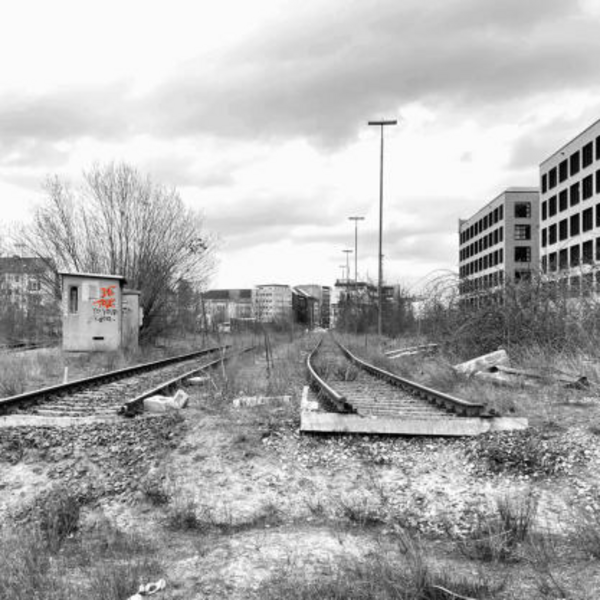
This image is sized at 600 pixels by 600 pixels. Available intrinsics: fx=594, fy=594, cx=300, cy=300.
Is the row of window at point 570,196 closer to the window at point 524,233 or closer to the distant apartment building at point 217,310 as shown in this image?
the window at point 524,233

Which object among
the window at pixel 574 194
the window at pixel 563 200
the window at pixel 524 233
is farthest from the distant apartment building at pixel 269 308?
the window at pixel 524 233

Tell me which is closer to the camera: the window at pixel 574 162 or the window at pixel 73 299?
the window at pixel 73 299

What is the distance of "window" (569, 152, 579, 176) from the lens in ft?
199

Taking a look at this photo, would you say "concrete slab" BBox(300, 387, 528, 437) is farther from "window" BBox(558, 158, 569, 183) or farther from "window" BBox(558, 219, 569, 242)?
"window" BBox(558, 158, 569, 183)

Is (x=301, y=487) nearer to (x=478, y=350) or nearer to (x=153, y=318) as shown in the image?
(x=478, y=350)

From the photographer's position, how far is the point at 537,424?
20.9ft

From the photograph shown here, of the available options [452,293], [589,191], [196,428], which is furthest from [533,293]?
[589,191]

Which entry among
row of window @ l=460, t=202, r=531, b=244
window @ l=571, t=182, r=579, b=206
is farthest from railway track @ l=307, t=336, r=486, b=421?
row of window @ l=460, t=202, r=531, b=244

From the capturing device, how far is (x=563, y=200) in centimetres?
6456

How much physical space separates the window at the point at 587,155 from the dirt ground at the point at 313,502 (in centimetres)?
5890

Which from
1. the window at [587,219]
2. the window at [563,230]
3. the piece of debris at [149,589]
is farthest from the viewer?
the window at [563,230]

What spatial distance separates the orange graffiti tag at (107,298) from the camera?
2025cm

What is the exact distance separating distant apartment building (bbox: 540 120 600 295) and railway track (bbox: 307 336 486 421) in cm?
3910

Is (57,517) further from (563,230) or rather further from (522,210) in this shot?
(522,210)
